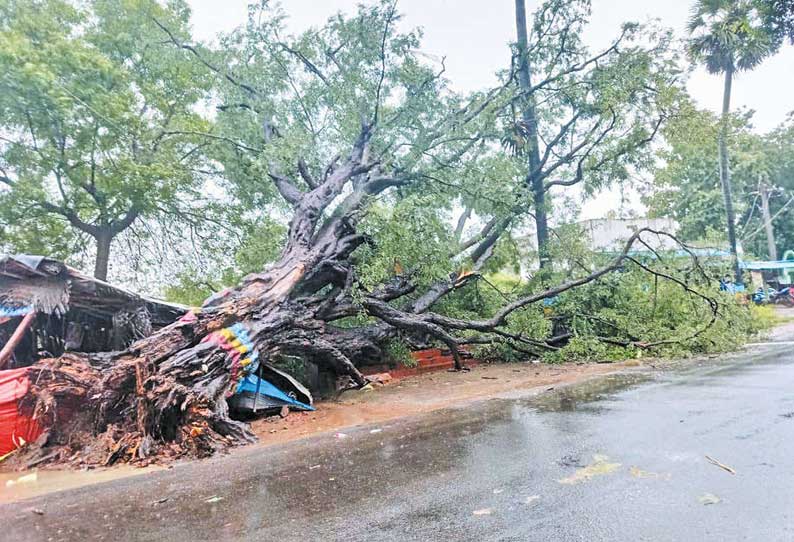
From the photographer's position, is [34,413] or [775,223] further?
[775,223]

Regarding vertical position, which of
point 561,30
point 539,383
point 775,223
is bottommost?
point 539,383

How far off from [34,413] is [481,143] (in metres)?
9.91

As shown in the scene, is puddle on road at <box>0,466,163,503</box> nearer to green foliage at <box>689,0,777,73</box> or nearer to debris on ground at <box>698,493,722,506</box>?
debris on ground at <box>698,493,722,506</box>

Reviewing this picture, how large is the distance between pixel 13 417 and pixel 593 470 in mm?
5346

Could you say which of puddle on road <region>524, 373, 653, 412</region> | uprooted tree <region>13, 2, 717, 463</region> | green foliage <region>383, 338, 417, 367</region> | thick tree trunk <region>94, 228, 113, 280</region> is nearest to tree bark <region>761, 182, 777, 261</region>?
uprooted tree <region>13, 2, 717, 463</region>

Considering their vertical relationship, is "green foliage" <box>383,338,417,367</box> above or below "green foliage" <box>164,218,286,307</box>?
below

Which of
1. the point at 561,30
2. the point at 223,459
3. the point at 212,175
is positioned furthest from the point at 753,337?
the point at 212,175

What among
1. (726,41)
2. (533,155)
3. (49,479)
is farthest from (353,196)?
(726,41)

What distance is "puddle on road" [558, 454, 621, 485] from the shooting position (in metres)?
3.43

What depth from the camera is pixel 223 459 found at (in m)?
4.81

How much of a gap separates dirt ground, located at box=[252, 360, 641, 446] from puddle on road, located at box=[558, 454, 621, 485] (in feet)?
9.53

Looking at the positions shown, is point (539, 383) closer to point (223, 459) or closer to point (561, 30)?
point (223, 459)

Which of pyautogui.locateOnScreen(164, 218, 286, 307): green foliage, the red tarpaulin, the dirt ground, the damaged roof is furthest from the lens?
pyautogui.locateOnScreen(164, 218, 286, 307): green foliage

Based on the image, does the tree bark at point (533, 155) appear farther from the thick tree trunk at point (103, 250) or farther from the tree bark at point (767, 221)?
the tree bark at point (767, 221)
